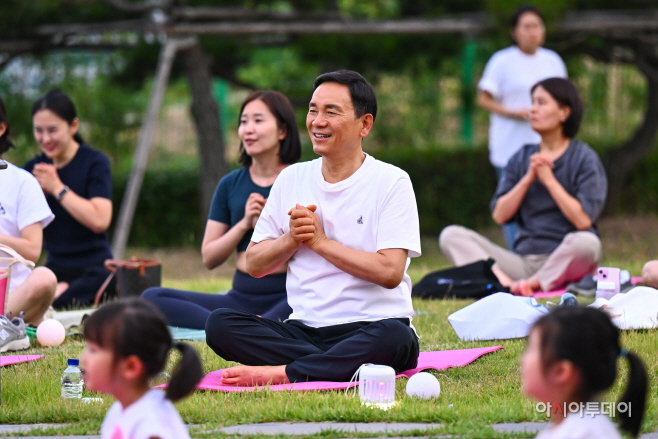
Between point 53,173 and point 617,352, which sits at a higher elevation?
point 53,173

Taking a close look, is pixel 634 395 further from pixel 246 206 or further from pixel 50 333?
pixel 50 333

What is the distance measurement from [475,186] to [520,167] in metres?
4.97

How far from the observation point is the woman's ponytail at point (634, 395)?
2004mm

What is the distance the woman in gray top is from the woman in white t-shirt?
2829 millimetres

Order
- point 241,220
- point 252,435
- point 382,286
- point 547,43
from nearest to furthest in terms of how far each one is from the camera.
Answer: point 252,435
point 382,286
point 241,220
point 547,43

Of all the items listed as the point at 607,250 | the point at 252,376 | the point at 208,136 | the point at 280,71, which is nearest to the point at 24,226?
the point at 252,376

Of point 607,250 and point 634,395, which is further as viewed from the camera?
point 607,250

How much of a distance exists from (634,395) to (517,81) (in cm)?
524

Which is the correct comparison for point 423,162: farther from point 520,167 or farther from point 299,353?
point 299,353

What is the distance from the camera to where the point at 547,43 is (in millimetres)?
9359

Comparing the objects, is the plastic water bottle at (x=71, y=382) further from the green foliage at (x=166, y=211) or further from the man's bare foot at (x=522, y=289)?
the green foliage at (x=166, y=211)

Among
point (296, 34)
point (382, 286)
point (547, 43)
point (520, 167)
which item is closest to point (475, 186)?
point (547, 43)

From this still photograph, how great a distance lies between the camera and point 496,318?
14.3 ft

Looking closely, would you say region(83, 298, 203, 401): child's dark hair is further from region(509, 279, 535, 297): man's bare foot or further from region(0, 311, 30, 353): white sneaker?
region(509, 279, 535, 297): man's bare foot
